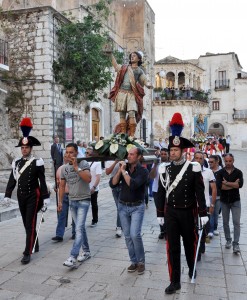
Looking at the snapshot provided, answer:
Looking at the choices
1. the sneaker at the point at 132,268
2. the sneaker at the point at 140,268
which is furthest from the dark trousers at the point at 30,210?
the sneaker at the point at 140,268

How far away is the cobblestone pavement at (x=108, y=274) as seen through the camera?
443 centimetres

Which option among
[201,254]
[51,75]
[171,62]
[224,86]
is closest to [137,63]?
[201,254]

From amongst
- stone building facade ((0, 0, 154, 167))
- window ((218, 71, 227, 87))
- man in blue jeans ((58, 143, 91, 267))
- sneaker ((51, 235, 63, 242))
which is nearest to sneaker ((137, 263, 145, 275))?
man in blue jeans ((58, 143, 91, 267))

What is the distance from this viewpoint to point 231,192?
6.15 metres

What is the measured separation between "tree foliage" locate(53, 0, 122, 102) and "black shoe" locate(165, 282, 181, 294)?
1233cm

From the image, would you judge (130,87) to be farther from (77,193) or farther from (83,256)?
(83,256)

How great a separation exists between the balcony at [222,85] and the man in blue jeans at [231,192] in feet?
143

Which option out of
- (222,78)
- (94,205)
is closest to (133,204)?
(94,205)

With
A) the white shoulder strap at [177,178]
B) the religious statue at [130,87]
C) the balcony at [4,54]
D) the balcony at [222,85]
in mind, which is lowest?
the white shoulder strap at [177,178]

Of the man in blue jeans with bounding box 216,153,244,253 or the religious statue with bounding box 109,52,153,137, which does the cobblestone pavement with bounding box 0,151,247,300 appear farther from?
the religious statue with bounding box 109,52,153,137

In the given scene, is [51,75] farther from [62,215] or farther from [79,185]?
[79,185]

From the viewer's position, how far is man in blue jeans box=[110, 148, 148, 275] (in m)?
5.00

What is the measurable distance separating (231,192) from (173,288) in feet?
7.56

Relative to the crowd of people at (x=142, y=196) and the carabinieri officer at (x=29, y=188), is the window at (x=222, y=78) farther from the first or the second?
the carabinieri officer at (x=29, y=188)
